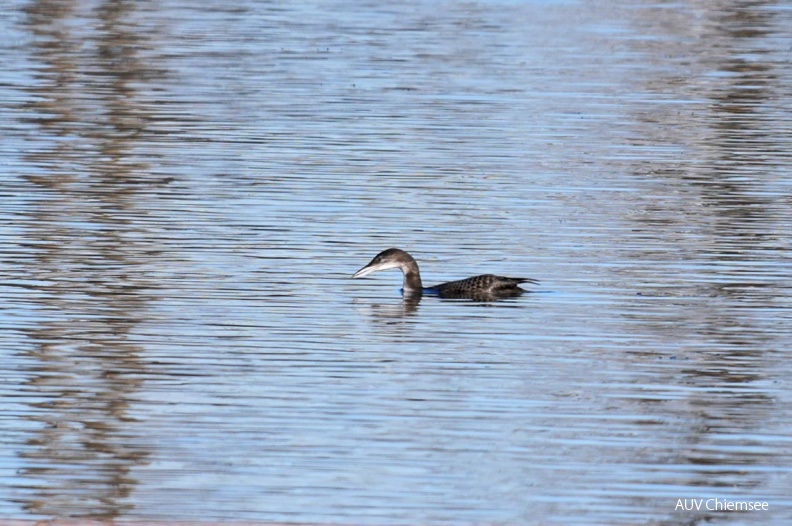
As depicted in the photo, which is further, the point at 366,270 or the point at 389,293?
the point at 389,293

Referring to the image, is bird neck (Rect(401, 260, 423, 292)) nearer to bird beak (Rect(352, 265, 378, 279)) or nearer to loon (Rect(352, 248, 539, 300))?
loon (Rect(352, 248, 539, 300))

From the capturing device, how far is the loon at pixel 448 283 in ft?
52.0

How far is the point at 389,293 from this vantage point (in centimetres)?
1694

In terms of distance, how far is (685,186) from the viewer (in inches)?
884


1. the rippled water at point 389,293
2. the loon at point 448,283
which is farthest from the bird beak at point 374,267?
the rippled water at point 389,293

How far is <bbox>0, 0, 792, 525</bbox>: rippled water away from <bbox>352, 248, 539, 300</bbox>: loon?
129mm

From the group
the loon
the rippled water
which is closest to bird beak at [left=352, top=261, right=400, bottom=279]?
the loon

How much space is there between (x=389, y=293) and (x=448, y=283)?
→ 2.79ft

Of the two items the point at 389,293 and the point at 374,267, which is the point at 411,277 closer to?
the point at 374,267

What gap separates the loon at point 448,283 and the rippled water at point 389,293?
0.42ft

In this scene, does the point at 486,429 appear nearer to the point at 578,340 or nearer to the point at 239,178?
the point at 578,340

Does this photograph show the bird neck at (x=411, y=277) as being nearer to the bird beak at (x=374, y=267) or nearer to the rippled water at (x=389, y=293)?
the bird beak at (x=374, y=267)

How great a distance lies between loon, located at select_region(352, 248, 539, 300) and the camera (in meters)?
15.8

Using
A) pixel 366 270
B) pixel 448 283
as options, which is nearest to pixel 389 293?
pixel 366 270
